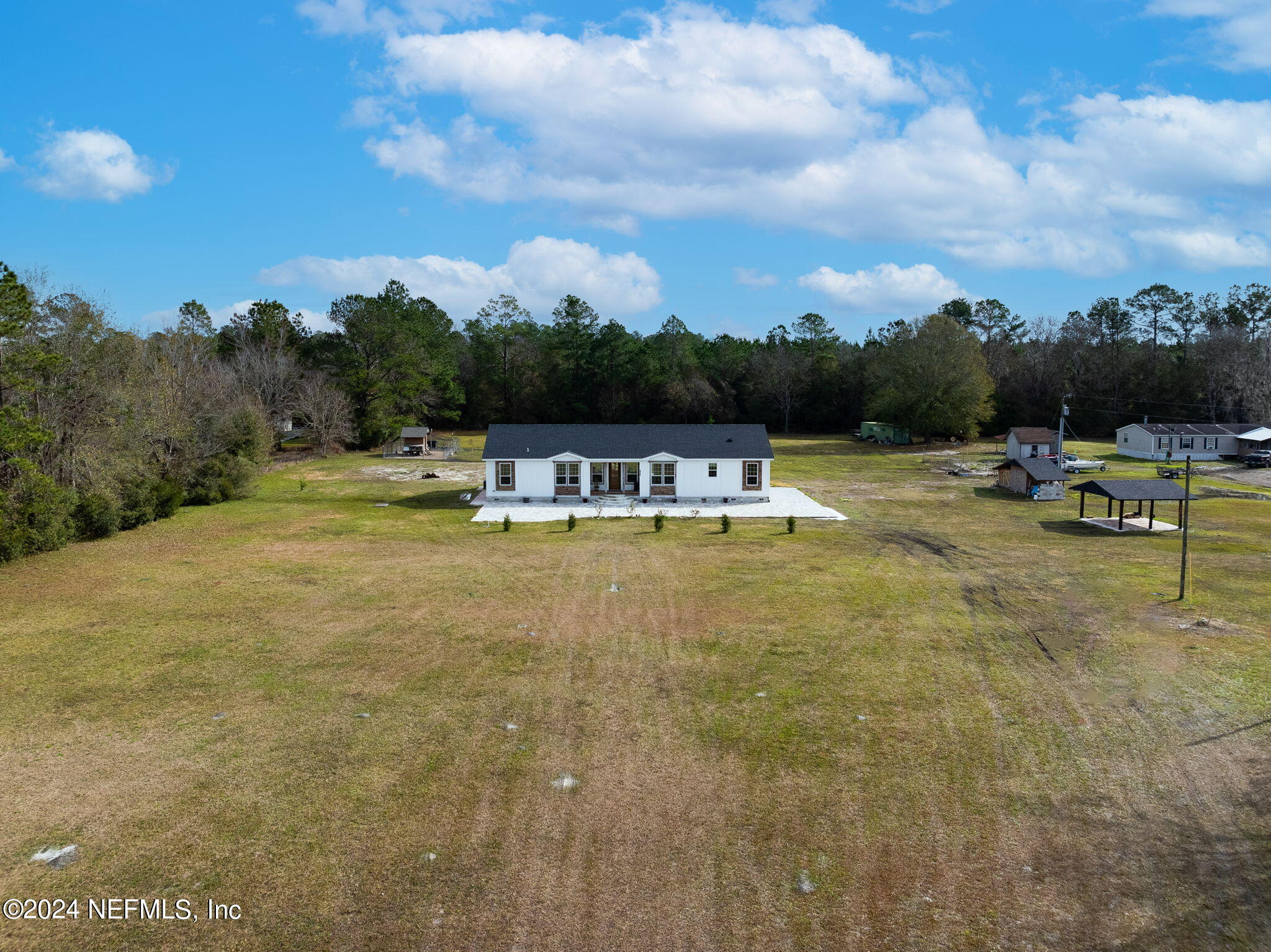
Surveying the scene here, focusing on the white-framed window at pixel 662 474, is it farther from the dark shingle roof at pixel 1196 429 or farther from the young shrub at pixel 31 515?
the dark shingle roof at pixel 1196 429

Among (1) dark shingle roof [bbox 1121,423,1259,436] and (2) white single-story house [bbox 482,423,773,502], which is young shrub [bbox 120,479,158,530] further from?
(1) dark shingle roof [bbox 1121,423,1259,436]

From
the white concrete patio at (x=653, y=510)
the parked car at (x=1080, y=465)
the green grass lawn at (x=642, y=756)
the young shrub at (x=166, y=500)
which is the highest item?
the parked car at (x=1080, y=465)

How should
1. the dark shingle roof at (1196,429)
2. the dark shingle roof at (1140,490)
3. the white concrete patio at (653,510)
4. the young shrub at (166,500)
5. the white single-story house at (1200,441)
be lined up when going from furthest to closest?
the dark shingle roof at (1196,429)
the white single-story house at (1200,441)
the white concrete patio at (653,510)
the young shrub at (166,500)
the dark shingle roof at (1140,490)

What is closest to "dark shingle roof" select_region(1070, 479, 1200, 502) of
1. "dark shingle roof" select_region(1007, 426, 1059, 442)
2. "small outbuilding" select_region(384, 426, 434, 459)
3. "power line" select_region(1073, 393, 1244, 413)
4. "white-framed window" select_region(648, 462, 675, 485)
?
"white-framed window" select_region(648, 462, 675, 485)

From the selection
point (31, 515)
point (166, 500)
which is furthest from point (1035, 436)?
point (31, 515)

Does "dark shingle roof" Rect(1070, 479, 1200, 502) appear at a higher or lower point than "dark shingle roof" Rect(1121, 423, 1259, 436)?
lower

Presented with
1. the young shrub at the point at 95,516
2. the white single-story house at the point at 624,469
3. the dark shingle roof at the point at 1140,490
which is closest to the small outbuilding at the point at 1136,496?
the dark shingle roof at the point at 1140,490
